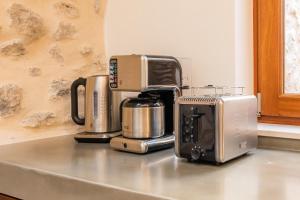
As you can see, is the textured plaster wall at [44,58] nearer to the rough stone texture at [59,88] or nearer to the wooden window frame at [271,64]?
the rough stone texture at [59,88]

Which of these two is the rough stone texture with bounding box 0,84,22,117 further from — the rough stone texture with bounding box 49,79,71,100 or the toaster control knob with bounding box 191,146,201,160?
the toaster control knob with bounding box 191,146,201,160

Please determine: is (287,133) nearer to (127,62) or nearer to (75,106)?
(127,62)

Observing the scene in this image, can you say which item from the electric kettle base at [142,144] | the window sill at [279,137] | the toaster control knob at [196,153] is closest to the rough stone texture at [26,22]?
the electric kettle base at [142,144]

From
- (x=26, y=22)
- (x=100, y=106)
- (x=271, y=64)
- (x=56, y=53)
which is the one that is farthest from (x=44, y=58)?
(x=271, y=64)

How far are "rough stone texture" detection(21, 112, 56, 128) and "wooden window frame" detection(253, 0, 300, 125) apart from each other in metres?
0.84

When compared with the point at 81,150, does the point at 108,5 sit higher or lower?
higher

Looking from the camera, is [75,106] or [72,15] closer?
[75,106]

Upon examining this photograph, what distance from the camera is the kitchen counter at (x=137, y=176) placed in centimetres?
87

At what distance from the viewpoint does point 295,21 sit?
1.40 m

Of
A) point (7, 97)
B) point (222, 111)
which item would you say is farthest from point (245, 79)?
point (7, 97)

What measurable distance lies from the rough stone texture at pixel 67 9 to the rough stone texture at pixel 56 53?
15 centimetres

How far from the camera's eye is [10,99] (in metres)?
1.49

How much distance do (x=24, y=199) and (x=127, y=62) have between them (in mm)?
520

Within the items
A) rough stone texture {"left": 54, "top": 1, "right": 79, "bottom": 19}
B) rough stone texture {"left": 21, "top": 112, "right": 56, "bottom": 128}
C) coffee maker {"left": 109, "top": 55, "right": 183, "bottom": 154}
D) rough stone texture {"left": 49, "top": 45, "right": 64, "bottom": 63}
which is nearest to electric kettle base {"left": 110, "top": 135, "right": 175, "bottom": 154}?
coffee maker {"left": 109, "top": 55, "right": 183, "bottom": 154}
